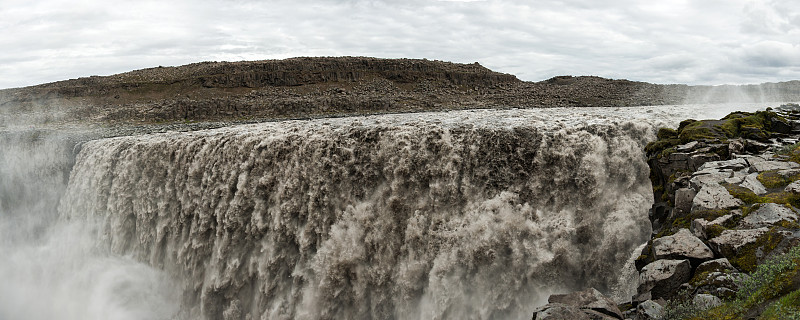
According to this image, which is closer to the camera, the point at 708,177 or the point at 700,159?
the point at 708,177

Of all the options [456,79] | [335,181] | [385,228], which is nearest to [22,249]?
[335,181]

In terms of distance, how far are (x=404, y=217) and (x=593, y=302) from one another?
26.3 feet

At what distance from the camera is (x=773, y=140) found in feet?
47.1

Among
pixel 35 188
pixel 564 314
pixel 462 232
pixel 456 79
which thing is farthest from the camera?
pixel 456 79

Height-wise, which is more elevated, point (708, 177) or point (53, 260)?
point (708, 177)

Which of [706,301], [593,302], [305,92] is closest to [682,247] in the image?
[706,301]

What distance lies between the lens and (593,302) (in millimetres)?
9422

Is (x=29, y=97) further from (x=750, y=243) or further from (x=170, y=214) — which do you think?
(x=750, y=243)

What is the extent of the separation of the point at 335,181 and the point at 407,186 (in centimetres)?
262

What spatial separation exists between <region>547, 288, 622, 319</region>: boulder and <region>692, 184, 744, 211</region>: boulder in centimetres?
287

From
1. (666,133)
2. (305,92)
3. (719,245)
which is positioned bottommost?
(719,245)

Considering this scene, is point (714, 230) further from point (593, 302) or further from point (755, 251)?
point (593, 302)

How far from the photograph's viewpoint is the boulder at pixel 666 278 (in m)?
8.91

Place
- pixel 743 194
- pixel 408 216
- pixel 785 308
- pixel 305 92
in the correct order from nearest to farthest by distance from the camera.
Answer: pixel 785 308, pixel 743 194, pixel 408 216, pixel 305 92
